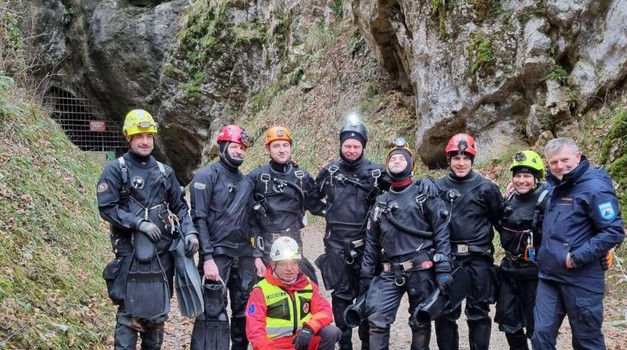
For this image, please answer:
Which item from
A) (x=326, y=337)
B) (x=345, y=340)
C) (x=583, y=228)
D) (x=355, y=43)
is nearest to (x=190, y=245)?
(x=326, y=337)

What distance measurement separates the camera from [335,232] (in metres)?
5.49

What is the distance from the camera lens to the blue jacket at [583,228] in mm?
4234

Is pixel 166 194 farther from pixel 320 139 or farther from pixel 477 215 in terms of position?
pixel 320 139

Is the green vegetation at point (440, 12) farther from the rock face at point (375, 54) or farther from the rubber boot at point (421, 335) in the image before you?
the rubber boot at point (421, 335)

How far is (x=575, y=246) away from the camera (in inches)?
171

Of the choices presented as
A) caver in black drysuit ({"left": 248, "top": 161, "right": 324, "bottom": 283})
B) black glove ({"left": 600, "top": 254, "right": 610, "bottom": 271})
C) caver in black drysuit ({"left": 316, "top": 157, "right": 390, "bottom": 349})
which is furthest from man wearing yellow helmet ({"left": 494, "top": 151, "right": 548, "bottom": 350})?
caver in black drysuit ({"left": 248, "top": 161, "right": 324, "bottom": 283})

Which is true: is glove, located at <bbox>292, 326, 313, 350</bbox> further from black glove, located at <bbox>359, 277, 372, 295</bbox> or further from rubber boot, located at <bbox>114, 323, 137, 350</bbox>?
rubber boot, located at <bbox>114, 323, 137, 350</bbox>

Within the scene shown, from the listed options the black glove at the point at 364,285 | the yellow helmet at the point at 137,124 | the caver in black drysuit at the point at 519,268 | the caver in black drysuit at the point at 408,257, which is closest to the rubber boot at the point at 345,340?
the black glove at the point at 364,285

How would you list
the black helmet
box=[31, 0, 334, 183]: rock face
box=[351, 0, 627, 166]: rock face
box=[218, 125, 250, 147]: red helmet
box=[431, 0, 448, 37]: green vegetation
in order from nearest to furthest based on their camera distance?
box=[218, 125, 250, 147]: red helmet < the black helmet < box=[351, 0, 627, 166]: rock face < box=[431, 0, 448, 37]: green vegetation < box=[31, 0, 334, 183]: rock face

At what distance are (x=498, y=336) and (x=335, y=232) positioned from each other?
94.8 inches

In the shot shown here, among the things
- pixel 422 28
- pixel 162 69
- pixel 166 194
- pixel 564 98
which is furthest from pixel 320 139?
pixel 166 194

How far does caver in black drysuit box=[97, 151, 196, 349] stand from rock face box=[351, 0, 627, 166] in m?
7.86

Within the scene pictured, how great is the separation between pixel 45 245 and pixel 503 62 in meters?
8.40

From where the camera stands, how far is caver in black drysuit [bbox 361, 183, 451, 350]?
479 cm
